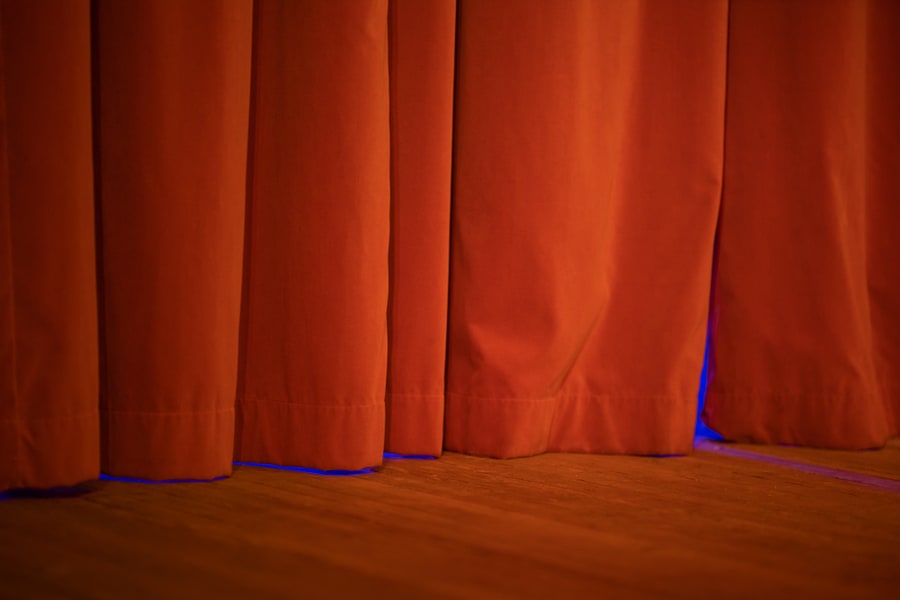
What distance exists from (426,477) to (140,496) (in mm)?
359

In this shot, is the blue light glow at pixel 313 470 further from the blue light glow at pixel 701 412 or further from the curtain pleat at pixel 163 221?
the blue light glow at pixel 701 412

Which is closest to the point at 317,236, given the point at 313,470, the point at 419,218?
the point at 419,218

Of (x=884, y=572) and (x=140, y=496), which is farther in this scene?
(x=140, y=496)

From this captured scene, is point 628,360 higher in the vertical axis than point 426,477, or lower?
higher

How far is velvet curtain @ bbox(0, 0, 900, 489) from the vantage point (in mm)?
857

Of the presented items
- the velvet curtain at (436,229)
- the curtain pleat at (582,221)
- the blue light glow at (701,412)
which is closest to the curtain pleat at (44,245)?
the velvet curtain at (436,229)

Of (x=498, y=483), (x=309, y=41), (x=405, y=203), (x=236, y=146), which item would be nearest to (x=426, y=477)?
(x=498, y=483)

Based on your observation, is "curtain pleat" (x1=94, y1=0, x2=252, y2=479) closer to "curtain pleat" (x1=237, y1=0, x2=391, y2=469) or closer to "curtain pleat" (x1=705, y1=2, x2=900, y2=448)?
"curtain pleat" (x1=237, y1=0, x2=391, y2=469)

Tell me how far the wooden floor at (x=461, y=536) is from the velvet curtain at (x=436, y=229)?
0.32 feet

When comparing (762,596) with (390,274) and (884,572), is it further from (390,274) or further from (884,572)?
(390,274)

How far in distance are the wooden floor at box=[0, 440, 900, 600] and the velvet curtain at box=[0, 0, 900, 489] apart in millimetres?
96

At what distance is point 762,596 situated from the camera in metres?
0.62

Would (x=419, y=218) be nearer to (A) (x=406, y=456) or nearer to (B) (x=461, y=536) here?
(A) (x=406, y=456)

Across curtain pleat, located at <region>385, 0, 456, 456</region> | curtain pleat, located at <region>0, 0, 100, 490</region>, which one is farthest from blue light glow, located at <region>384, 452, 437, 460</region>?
curtain pleat, located at <region>0, 0, 100, 490</region>
